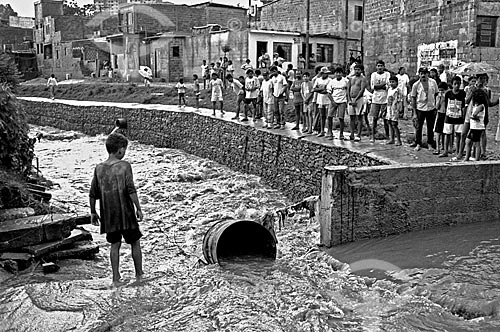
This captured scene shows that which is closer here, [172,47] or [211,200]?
[211,200]

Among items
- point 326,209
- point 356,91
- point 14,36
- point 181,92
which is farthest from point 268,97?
point 14,36

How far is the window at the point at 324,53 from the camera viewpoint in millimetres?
34375

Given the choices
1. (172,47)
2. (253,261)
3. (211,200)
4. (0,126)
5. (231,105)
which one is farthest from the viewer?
(172,47)

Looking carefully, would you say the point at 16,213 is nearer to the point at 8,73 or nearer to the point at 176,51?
the point at 8,73

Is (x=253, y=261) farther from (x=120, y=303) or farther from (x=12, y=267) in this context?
(x=12, y=267)

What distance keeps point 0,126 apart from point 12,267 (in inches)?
129

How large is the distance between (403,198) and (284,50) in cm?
2474

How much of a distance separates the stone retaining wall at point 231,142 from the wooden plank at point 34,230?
5.96m

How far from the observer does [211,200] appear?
14719 mm

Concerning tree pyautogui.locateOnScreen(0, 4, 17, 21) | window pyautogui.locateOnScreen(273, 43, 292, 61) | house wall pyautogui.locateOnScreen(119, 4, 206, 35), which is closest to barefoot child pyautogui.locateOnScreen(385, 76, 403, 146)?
window pyautogui.locateOnScreen(273, 43, 292, 61)

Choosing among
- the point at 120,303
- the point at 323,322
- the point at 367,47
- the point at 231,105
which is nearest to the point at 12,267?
the point at 120,303

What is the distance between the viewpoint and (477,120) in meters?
10.0

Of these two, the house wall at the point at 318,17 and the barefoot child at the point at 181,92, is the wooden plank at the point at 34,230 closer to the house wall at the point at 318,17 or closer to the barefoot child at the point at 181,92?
the barefoot child at the point at 181,92

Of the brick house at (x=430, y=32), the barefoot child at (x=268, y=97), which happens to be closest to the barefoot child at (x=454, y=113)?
the barefoot child at (x=268, y=97)
